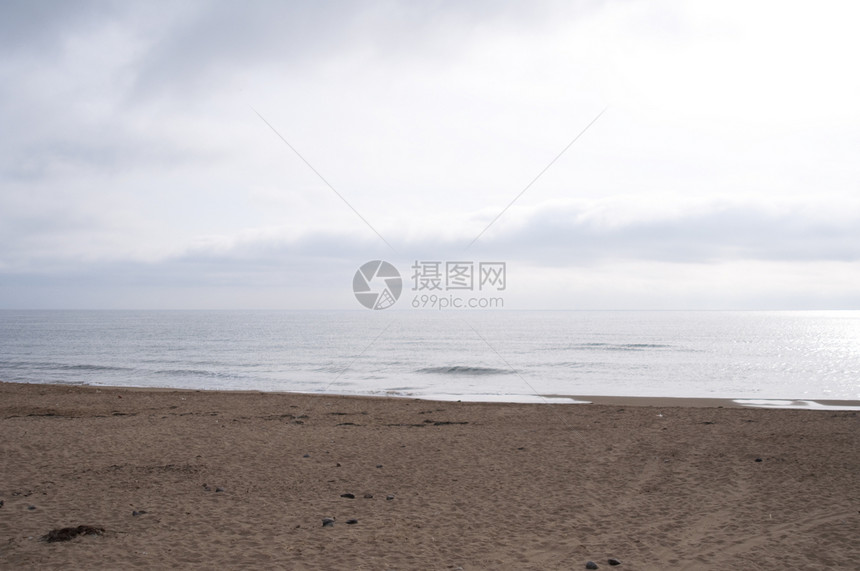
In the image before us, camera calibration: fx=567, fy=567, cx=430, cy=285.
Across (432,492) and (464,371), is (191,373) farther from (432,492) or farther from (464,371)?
(432,492)

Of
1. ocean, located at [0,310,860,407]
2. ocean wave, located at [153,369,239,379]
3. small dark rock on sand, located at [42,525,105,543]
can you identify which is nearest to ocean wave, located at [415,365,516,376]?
ocean, located at [0,310,860,407]

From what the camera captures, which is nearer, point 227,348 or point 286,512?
point 286,512

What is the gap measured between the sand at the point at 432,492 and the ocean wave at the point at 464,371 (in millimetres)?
18647

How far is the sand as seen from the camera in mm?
5879

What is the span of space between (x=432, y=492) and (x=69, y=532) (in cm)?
449

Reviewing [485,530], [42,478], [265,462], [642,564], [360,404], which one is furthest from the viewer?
[360,404]

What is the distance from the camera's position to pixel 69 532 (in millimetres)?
6137

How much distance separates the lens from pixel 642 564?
5.67 m

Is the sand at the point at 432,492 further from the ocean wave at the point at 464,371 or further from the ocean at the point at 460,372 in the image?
the ocean wave at the point at 464,371

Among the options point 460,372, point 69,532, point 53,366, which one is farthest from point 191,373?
point 69,532

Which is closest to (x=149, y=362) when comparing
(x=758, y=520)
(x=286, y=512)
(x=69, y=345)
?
(x=69, y=345)

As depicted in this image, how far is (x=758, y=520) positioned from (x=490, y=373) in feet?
87.6

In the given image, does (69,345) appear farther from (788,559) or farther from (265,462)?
(788,559)

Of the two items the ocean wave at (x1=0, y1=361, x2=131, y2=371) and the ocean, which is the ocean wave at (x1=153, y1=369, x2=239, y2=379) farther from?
the ocean wave at (x1=0, y1=361, x2=131, y2=371)
